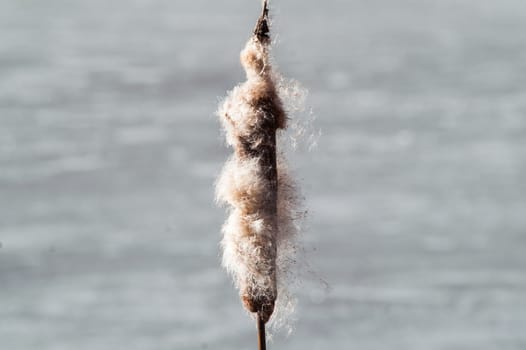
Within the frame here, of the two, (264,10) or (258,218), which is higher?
(264,10)

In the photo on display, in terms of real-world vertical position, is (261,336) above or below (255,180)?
below

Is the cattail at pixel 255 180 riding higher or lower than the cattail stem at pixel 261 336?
higher

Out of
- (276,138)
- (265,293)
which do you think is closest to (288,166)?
(276,138)

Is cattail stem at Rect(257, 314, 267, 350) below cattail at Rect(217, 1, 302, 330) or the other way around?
below

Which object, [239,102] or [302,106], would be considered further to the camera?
[302,106]

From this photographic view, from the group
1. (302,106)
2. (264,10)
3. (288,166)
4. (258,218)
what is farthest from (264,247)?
(264,10)

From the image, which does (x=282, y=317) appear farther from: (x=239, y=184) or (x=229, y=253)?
(x=239, y=184)

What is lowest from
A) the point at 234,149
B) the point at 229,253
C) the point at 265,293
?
the point at 265,293
